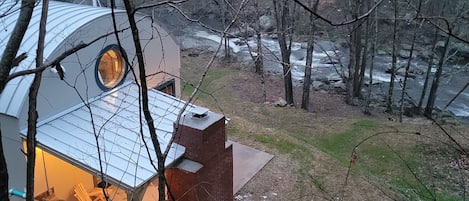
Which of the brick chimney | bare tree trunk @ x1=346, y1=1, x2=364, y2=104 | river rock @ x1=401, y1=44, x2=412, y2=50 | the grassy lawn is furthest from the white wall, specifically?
river rock @ x1=401, y1=44, x2=412, y2=50

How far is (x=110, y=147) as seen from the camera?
24.7 ft

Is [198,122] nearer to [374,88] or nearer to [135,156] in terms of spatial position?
[135,156]

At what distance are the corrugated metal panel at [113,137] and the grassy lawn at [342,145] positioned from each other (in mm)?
1136

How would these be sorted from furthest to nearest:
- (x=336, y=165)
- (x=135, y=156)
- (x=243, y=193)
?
(x=336, y=165), (x=243, y=193), (x=135, y=156)

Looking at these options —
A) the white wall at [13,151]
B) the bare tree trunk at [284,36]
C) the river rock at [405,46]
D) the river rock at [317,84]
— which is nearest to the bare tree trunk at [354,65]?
the river rock at [317,84]

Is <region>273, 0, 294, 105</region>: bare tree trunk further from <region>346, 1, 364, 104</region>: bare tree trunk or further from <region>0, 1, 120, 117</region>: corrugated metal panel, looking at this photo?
<region>0, 1, 120, 117</region>: corrugated metal panel

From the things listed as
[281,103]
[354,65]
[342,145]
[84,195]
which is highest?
[84,195]

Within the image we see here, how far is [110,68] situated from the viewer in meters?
9.27

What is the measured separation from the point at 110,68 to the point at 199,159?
3.05 m

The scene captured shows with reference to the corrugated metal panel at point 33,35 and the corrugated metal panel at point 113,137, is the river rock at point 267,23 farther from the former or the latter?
the corrugated metal panel at point 113,137

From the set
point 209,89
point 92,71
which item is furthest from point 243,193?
point 209,89

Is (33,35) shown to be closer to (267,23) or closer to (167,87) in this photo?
(167,87)

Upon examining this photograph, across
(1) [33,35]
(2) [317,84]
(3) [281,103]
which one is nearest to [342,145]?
(3) [281,103]

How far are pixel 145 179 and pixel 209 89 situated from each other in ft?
46.3
